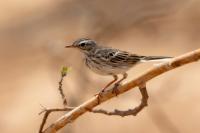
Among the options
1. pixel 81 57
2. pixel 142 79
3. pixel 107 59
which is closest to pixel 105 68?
pixel 107 59

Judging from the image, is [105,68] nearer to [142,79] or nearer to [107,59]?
[107,59]

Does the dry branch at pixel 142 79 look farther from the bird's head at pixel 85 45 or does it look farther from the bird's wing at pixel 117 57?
the bird's head at pixel 85 45

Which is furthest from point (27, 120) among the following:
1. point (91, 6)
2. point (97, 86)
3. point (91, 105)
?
point (91, 105)

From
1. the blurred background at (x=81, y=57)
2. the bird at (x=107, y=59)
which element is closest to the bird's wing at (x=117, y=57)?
the bird at (x=107, y=59)

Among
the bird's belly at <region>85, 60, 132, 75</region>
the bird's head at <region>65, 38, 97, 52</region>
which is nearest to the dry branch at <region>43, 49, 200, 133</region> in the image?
the bird's belly at <region>85, 60, 132, 75</region>

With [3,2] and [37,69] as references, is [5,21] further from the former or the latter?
[37,69]

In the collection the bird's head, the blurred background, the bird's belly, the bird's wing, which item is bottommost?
the blurred background

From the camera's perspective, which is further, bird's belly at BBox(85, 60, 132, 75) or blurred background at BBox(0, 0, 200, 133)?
blurred background at BBox(0, 0, 200, 133)

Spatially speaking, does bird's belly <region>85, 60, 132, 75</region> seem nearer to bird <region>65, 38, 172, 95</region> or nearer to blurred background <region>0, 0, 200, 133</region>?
bird <region>65, 38, 172, 95</region>
